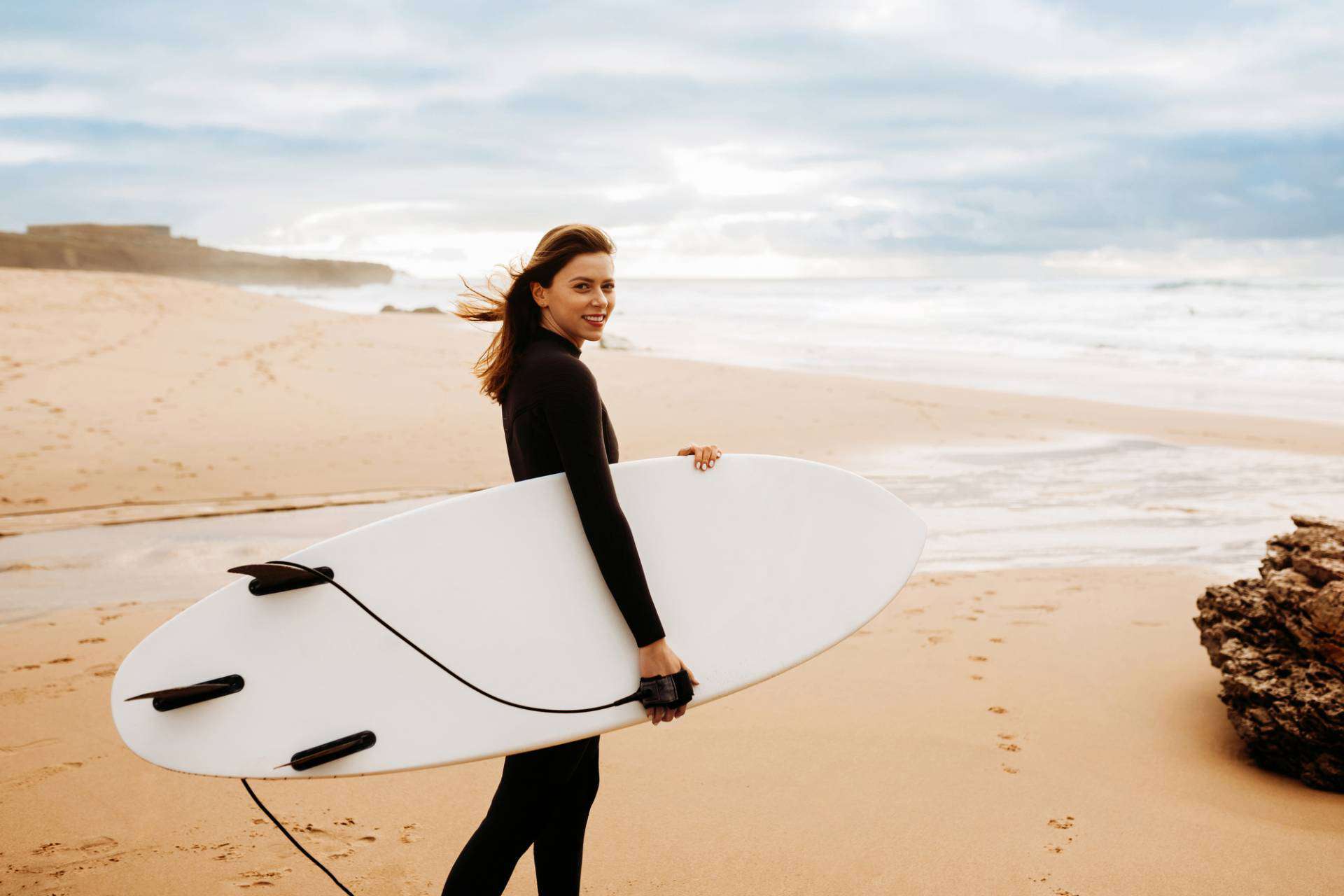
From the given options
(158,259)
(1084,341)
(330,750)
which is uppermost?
(158,259)

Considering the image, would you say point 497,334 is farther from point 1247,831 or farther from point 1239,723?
point 1239,723

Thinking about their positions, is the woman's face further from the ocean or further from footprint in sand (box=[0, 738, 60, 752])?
footprint in sand (box=[0, 738, 60, 752])

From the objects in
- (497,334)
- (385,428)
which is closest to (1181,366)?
(385,428)

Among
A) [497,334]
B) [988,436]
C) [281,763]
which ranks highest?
[497,334]

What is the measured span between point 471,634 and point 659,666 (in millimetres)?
426

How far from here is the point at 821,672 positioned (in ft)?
12.3

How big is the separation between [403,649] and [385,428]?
8.23 meters

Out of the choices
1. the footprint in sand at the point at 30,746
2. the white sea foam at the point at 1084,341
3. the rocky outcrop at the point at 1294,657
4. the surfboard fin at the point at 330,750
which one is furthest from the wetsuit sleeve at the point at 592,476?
the white sea foam at the point at 1084,341

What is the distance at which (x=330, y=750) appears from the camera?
1671mm

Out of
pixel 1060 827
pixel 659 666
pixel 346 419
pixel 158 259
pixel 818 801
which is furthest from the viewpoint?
pixel 158 259

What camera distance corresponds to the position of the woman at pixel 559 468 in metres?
Answer: 1.56

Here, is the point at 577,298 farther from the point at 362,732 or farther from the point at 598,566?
the point at 362,732

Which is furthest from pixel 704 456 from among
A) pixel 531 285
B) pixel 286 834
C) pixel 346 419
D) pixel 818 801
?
pixel 346 419

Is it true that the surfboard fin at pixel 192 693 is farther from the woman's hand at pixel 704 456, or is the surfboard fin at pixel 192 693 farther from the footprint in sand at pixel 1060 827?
the footprint in sand at pixel 1060 827
